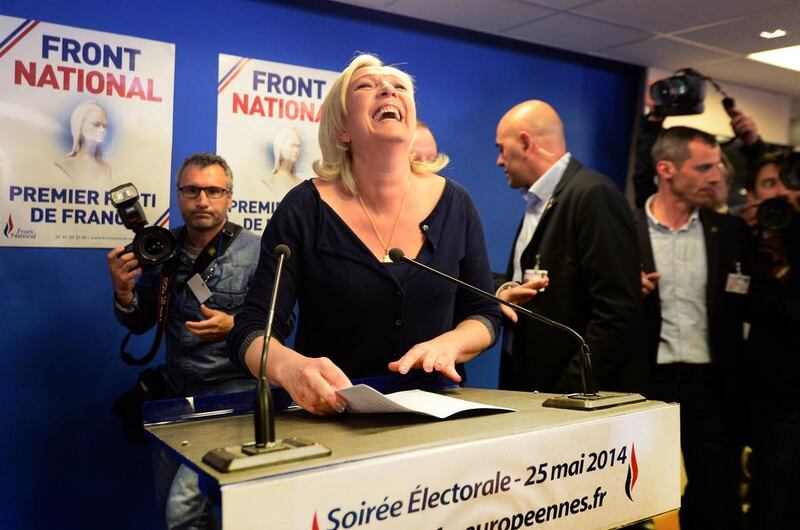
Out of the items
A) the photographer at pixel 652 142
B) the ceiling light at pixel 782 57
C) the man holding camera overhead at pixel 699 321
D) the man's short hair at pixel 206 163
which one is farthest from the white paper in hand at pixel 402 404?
the ceiling light at pixel 782 57

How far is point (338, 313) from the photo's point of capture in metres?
1.46

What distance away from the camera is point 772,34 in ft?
12.4

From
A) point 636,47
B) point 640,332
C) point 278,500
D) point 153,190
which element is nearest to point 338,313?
point 278,500

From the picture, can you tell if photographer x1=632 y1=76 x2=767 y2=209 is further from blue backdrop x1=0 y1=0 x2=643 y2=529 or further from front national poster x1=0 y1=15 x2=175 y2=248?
front national poster x1=0 y1=15 x2=175 y2=248

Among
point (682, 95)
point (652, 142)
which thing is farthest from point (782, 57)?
point (652, 142)

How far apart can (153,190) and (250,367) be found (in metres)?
2.02

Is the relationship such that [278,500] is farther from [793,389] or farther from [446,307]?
[793,389]

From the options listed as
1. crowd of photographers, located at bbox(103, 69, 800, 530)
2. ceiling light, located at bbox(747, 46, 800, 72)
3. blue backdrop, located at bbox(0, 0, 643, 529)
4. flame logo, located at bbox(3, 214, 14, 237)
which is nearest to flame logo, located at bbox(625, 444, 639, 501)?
crowd of photographers, located at bbox(103, 69, 800, 530)

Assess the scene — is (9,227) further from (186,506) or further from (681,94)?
(681,94)

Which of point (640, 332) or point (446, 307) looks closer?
point (446, 307)

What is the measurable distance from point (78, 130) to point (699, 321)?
103 inches

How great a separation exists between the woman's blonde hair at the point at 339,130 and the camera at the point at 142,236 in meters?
1.01

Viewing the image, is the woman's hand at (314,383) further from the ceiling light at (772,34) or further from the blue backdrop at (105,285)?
the ceiling light at (772,34)

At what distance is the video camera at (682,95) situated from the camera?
3670mm
